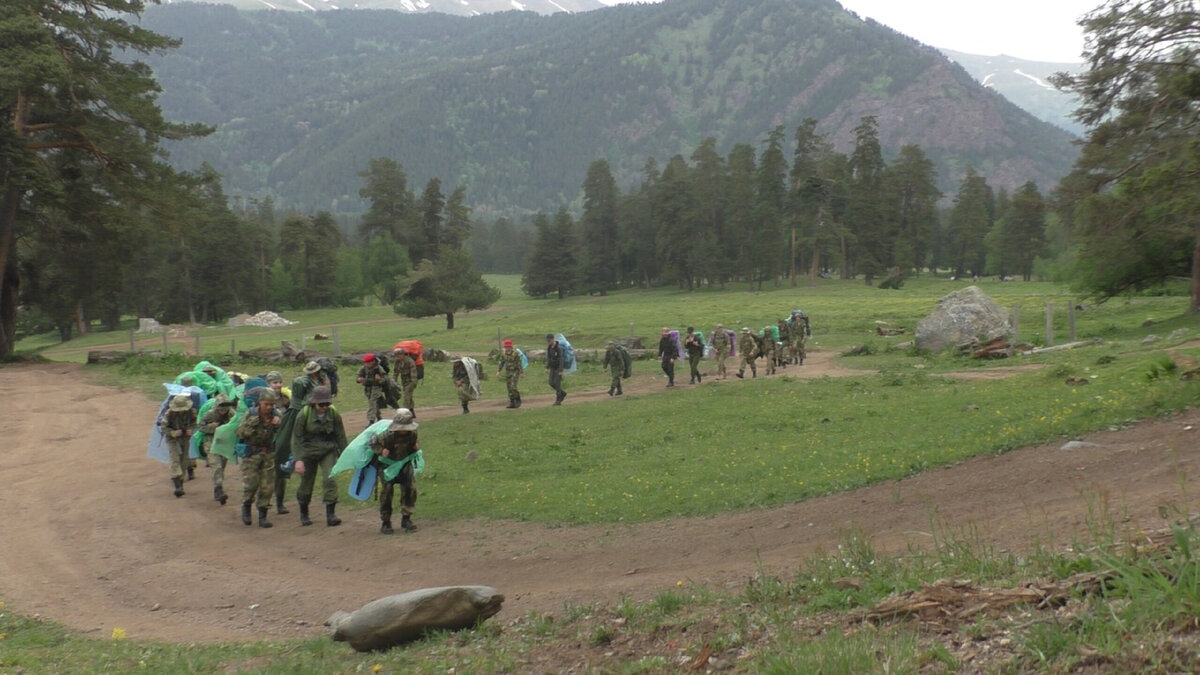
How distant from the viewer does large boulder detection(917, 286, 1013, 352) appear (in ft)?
97.0

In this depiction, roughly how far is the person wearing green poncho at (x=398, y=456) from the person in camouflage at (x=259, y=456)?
2344mm

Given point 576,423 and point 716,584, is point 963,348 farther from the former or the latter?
point 716,584

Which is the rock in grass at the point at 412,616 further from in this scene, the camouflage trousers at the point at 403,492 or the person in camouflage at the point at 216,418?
the person in camouflage at the point at 216,418

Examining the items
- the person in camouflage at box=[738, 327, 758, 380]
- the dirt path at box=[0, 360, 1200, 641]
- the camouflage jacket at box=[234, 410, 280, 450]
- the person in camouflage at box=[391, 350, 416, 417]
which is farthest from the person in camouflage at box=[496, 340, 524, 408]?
the camouflage jacket at box=[234, 410, 280, 450]

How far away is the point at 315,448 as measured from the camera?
516 inches

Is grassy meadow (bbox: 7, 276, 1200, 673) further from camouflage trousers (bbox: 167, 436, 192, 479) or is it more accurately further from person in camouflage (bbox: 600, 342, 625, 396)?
camouflage trousers (bbox: 167, 436, 192, 479)

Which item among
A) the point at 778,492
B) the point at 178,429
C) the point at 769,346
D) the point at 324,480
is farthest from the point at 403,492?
the point at 769,346

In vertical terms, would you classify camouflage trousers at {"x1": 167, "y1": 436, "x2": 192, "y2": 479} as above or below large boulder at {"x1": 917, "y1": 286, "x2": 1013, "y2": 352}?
below

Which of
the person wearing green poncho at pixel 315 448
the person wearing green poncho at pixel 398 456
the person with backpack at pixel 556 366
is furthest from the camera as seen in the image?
the person with backpack at pixel 556 366

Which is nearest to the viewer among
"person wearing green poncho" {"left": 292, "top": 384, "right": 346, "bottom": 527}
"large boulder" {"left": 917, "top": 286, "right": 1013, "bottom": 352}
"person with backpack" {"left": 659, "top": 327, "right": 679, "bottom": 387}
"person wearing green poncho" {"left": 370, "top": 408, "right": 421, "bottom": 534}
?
"person wearing green poncho" {"left": 370, "top": 408, "right": 421, "bottom": 534}

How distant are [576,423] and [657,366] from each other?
13.1m

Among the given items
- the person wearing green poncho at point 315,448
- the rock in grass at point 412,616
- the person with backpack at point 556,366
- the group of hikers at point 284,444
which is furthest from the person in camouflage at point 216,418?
the person with backpack at point 556,366

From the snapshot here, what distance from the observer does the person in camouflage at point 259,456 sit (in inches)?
524

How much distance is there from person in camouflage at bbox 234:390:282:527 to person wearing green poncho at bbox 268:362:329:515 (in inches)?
6.2
